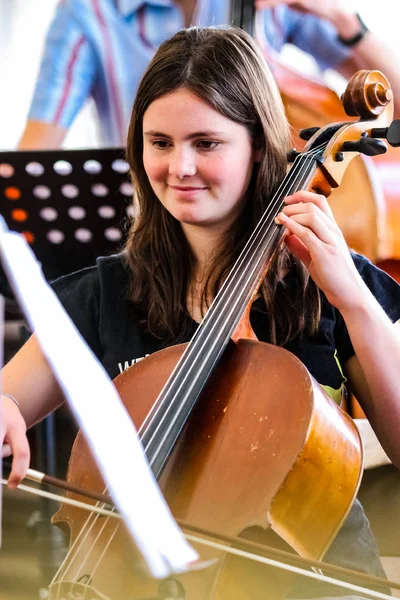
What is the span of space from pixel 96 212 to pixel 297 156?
24cm

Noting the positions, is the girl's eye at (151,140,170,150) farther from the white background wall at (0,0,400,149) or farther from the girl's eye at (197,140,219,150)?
the white background wall at (0,0,400,149)

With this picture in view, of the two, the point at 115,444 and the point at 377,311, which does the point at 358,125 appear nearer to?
the point at 377,311

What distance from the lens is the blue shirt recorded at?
1436 mm

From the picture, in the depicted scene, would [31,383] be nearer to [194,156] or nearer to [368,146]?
[194,156]

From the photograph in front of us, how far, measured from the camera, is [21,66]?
1512 millimetres

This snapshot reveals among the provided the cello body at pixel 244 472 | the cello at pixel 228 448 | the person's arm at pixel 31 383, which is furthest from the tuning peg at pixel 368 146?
the person's arm at pixel 31 383

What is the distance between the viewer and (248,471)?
53 centimetres

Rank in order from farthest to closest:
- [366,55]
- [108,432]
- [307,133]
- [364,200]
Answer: [366,55] → [364,200] → [307,133] → [108,432]

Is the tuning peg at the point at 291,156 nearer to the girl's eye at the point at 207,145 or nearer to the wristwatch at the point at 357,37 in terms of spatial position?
the girl's eye at the point at 207,145

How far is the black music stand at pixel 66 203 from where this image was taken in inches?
32.0

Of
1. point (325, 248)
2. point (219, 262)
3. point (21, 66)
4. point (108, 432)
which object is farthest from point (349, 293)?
point (21, 66)

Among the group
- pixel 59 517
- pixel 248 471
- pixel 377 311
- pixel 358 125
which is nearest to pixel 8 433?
pixel 59 517

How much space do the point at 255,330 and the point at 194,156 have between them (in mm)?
177

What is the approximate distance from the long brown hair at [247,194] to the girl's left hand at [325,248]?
8cm
